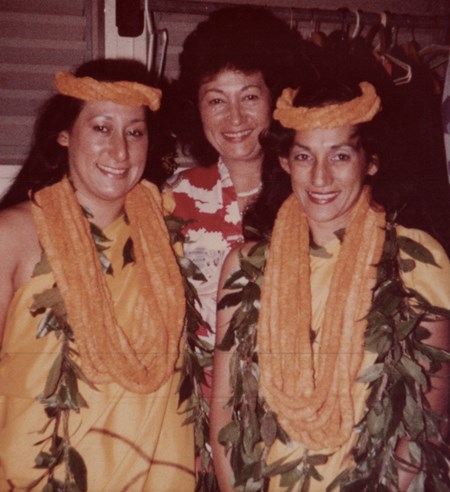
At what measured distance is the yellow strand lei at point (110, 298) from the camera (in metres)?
1.53

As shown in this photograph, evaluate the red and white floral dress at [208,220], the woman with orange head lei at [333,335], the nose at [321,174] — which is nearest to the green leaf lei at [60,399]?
the woman with orange head lei at [333,335]

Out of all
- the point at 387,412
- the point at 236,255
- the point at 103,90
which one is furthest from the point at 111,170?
the point at 387,412

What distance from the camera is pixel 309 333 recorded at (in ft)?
5.04

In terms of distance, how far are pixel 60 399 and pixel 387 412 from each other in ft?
2.58

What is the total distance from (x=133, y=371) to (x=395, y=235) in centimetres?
74

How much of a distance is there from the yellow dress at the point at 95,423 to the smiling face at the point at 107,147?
0.28m

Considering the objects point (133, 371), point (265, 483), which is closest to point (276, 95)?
point (133, 371)

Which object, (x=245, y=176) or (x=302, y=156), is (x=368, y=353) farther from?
(x=245, y=176)

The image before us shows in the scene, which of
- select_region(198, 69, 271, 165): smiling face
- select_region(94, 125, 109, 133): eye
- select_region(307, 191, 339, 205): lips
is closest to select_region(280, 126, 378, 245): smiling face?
select_region(307, 191, 339, 205): lips

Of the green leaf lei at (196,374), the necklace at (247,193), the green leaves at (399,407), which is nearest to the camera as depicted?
the green leaves at (399,407)

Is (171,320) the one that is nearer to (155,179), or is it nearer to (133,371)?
(133,371)

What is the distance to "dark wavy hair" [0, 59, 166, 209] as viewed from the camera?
5.61ft

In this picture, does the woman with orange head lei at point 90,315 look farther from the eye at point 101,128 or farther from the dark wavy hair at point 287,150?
the dark wavy hair at point 287,150

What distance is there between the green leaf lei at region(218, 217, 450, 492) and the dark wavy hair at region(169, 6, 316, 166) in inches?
26.0
